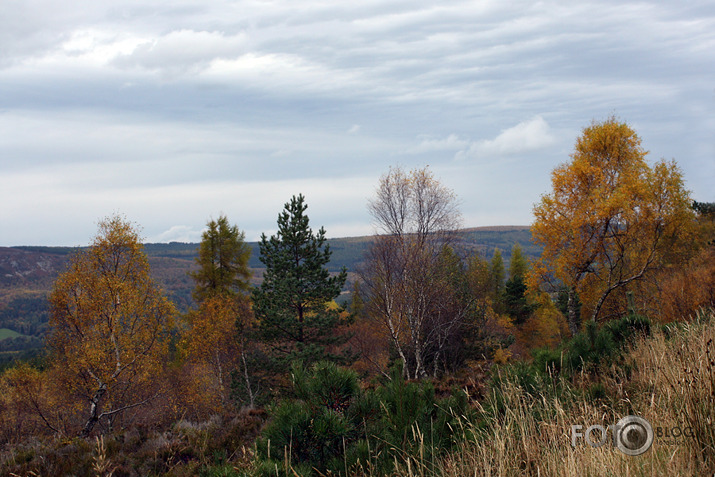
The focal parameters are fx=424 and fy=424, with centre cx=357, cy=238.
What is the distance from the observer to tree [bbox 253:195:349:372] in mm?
21422

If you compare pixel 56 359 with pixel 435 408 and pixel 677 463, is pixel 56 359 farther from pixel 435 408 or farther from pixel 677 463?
pixel 677 463

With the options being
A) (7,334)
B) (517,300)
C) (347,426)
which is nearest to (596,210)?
(347,426)

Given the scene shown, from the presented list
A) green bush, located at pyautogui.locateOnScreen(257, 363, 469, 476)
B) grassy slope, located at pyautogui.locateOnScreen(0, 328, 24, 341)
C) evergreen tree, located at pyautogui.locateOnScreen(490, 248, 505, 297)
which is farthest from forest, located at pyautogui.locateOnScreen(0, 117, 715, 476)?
grassy slope, located at pyautogui.locateOnScreen(0, 328, 24, 341)

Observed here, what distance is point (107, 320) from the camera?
1833cm

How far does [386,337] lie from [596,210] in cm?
1156

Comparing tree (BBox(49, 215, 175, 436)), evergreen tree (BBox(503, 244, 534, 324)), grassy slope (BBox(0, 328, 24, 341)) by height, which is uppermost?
tree (BBox(49, 215, 175, 436))

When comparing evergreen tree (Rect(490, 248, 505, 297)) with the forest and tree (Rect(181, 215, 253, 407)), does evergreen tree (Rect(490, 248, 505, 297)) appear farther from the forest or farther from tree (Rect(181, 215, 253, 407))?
tree (Rect(181, 215, 253, 407))

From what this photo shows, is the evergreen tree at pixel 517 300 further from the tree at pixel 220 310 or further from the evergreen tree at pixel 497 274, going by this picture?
the tree at pixel 220 310

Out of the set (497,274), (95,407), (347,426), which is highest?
(347,426)

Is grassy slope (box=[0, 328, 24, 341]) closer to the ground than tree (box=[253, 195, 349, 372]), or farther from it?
closer to the ground

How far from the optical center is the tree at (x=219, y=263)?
103 ft

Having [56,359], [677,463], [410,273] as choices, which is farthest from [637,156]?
[56,359]

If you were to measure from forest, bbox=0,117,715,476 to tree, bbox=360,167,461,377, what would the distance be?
103mm

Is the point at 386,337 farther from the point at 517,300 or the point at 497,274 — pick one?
the point at 497,274
